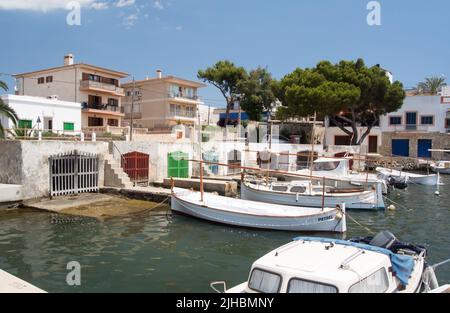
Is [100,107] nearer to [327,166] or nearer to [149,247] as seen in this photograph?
[327,166]

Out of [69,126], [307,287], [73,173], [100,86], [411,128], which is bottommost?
[307,287]

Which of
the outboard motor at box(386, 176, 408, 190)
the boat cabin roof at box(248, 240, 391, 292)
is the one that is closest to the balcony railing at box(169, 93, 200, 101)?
the outboard motor at box(386, 176, 408, 190)

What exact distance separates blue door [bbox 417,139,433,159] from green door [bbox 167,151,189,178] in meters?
40.9

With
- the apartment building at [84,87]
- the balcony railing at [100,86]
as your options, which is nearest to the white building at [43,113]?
the apartment building at [84,87]

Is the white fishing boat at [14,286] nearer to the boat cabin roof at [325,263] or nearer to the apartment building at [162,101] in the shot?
the boat cabin roof at [325,263]

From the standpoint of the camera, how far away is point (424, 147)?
5728 centimetres

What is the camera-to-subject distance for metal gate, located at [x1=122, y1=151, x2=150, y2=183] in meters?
28.4

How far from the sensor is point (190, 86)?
6122 centimetres

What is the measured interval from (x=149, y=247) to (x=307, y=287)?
30.0 feet

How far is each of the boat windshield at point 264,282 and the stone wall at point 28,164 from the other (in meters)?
19.0

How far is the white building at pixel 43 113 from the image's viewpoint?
3553 cm

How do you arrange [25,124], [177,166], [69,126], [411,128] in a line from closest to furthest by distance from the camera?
[177,166], [25,124], [69,126], [411,128]

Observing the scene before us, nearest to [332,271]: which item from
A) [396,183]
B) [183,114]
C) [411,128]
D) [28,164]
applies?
[28,164]

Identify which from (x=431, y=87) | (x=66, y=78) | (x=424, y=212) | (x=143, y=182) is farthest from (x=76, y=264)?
(x=431, y=87)
